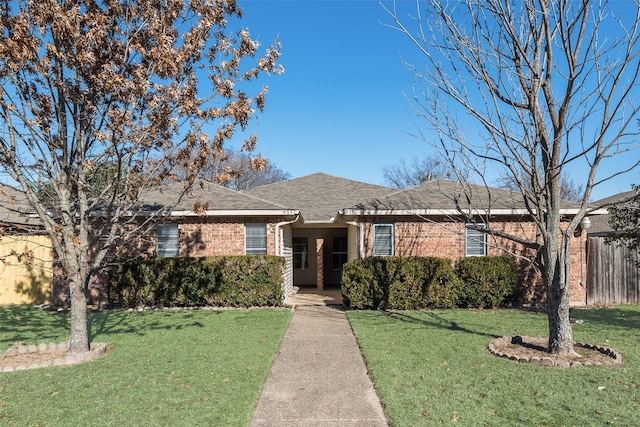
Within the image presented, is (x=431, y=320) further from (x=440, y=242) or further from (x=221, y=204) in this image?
(x=221, y=204)

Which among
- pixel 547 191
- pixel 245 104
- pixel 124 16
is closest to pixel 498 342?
pixel 547 191

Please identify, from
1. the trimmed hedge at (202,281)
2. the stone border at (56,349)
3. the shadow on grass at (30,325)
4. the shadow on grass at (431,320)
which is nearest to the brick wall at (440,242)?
the shadow on grass at (431,320)

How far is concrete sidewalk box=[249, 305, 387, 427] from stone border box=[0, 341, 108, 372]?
2.89 m

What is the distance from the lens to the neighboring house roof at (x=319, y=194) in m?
16.8

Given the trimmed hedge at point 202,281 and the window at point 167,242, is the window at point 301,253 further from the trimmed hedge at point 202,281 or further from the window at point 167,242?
the trimmed hedge at point 202,281

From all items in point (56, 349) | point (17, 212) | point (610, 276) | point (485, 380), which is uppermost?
point (17, 212)

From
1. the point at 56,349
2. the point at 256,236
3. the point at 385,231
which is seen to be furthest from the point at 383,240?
the point at 56,349

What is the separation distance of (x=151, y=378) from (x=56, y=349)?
2.75m

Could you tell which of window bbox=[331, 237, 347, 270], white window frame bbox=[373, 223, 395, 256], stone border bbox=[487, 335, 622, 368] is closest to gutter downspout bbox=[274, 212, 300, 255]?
white window frame bbox=[373, 223, 395, 256]

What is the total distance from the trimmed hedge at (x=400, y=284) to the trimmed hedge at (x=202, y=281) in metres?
2.21

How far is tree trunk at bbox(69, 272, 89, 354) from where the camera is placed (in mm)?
6820

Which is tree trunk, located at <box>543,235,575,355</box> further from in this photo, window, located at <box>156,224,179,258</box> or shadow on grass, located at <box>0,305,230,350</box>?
window, located at <box>156,224,179,258</box>

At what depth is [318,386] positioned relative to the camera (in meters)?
5.45

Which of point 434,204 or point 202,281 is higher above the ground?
point 434,204
